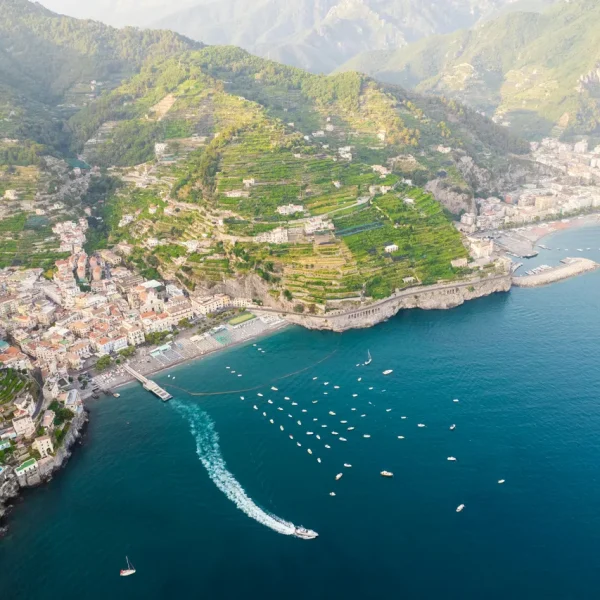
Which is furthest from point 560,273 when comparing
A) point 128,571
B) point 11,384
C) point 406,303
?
point 11,384

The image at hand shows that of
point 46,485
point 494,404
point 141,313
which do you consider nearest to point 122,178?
point 141,313

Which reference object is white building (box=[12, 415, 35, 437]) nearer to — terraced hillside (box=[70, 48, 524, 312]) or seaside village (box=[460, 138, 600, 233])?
terraced hillside (box=[70, 48, 524, 312])

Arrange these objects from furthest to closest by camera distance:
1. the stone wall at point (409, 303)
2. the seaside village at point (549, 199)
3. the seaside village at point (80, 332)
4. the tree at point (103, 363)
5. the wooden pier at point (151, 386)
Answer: the seaside village at point (549, 199) < the stone wall at point (409, 303) < the tree at point (103, 363) < the wooden pier at point (151, 386) < the seaside village at point (80, 332)

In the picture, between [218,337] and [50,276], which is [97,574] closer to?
[218,337]

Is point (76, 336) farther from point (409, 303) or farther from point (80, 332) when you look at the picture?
point (409, 303)

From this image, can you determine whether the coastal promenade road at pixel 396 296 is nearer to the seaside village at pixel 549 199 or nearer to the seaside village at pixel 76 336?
the seaside village at pixel 76 336

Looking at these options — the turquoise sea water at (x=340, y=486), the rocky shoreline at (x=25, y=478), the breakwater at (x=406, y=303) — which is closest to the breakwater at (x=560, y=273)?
the breakwater at (x=406, y=303)

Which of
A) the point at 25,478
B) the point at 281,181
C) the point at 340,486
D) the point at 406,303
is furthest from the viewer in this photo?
the point at 281,181
